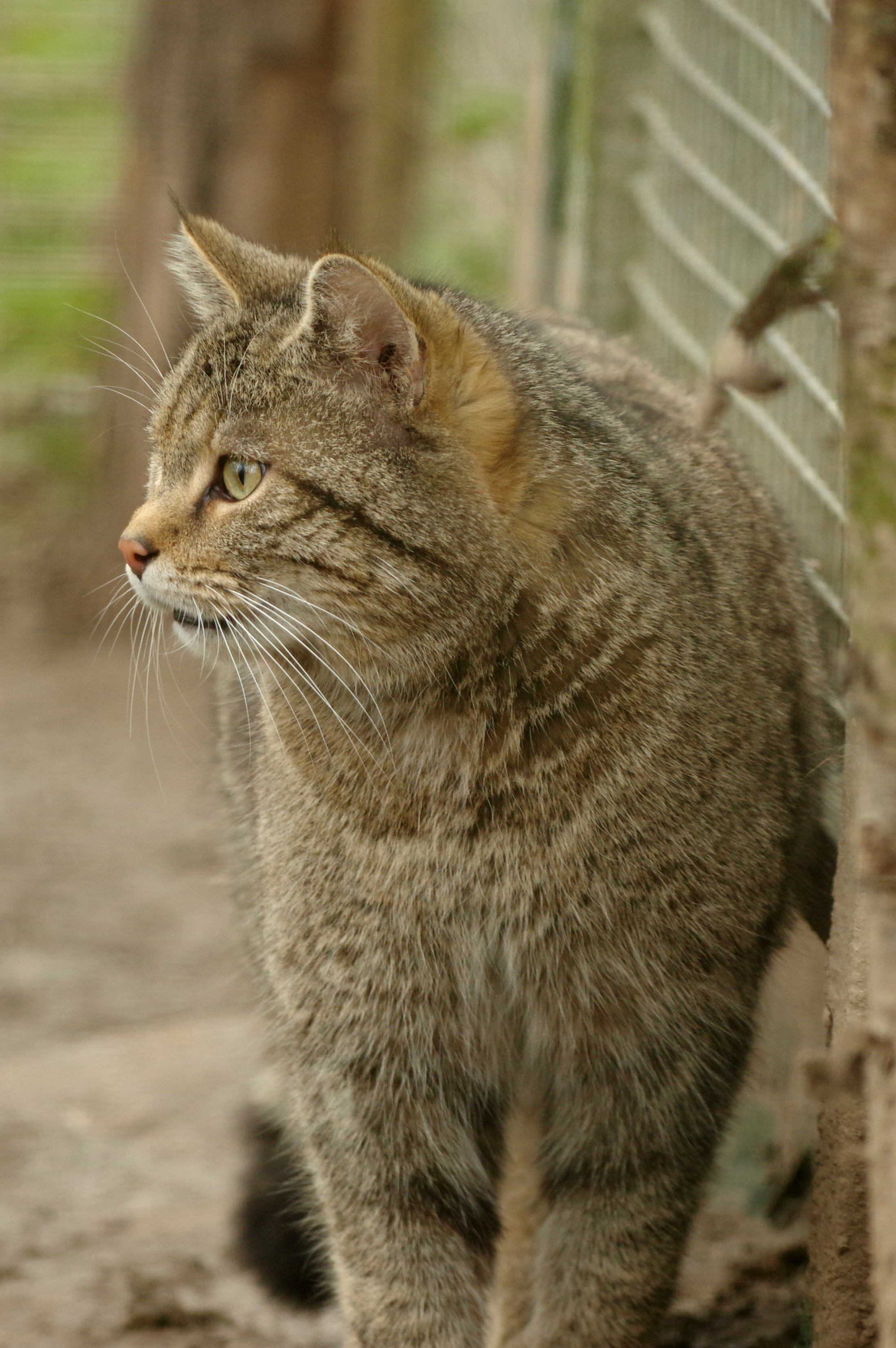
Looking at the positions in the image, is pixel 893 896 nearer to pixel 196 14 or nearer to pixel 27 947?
pixel 27 947

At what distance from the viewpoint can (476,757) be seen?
2.36 meters

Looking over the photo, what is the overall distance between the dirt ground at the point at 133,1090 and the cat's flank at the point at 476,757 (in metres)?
0.56

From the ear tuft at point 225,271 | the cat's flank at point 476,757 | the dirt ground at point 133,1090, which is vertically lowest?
the dirt ground at point 133,1090

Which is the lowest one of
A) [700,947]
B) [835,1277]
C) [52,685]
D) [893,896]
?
[52,685]

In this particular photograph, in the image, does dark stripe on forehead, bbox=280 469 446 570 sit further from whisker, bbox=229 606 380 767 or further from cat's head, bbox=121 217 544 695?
whisker, bbox=229 606 380 767

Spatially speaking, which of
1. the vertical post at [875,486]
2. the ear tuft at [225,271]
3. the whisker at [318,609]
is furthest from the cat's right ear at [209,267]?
the vertical post at [875,486]

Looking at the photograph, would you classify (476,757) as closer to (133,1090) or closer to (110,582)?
(110,582)

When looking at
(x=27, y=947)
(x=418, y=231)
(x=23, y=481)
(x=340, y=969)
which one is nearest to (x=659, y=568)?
(x=340, y=969)

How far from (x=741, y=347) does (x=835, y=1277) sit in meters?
1.34

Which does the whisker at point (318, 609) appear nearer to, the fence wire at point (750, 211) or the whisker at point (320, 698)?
the whisker at point (320, 698)

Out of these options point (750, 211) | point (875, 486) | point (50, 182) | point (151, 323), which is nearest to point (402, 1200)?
point (875, 486)

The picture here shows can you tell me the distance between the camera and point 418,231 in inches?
342

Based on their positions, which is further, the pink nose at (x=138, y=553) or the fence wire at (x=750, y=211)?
the fence wire at (x=750, y=211)

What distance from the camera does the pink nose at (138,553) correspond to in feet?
7.89
